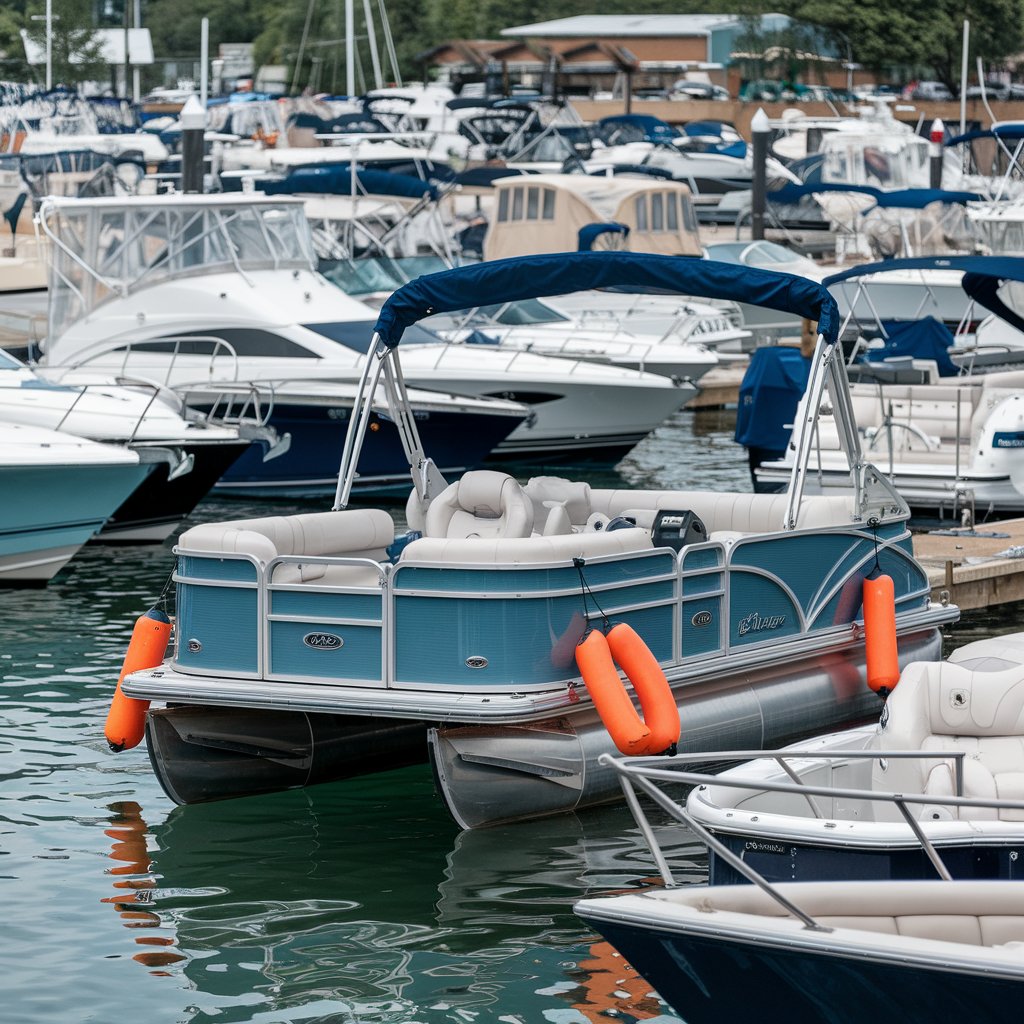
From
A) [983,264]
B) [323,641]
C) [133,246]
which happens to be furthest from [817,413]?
[133,246]

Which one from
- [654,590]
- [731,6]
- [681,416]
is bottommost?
[681,416]

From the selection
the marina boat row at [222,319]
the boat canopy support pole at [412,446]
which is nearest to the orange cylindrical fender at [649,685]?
the boat canopy support pole at [412,446]

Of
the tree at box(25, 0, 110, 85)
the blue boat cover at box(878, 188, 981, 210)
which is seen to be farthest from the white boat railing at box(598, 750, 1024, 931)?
the tree at box(25, 0, 110, 85)

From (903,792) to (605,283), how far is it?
4091 mm

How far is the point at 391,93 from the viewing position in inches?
2303

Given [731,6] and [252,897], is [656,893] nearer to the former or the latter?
[252,897]

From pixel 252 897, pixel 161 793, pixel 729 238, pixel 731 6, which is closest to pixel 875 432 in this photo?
pixel 161 793

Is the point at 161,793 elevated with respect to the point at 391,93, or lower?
lower

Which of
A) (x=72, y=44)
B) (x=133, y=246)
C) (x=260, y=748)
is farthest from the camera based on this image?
(x=72, y=44)

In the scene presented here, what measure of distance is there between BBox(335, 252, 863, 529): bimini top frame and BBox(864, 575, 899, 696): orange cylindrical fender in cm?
57

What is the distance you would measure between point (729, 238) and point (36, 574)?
25.5m

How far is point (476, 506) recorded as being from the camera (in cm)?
1068

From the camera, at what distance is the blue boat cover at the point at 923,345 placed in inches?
911

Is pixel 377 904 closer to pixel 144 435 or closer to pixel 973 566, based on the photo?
pixel 973 566
